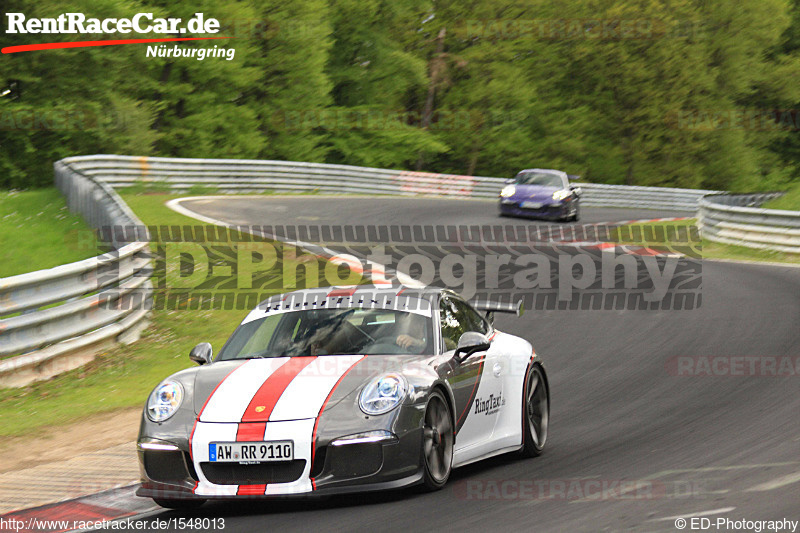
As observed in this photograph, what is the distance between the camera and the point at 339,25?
54.4 metres

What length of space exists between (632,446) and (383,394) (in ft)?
7.51

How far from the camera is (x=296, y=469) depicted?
6.39 meters

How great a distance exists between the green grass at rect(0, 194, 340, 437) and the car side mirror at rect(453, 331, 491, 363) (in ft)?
13.8

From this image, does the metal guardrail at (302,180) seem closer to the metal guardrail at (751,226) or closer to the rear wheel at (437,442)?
the metal guardrail at (751,226)

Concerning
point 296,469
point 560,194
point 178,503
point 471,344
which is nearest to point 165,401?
Answer: point 178,503

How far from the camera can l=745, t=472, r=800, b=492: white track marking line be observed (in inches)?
249

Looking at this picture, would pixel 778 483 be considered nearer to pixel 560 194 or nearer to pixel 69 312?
pixel 69 312

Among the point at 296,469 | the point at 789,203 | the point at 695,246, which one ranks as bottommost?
the point at 695,246

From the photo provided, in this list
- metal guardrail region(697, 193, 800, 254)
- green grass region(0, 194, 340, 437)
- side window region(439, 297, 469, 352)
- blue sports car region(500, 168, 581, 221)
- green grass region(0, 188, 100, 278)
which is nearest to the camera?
side window region(439, 297, 469, 352)

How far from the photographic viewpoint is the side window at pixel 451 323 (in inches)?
304

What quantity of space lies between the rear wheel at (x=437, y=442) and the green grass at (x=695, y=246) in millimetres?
17756

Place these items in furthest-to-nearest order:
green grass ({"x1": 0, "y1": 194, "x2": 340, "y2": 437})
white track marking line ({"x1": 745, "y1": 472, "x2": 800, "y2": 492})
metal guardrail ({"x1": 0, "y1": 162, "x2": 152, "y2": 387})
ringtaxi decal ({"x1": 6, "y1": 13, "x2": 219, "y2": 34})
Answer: ringtaxi decal ({"x1": 6, "y1": 13, "x2": 219, "y2": 34}), metal guardrail ({"x1": 0, "y1": 162, "x2": 152, "y2": 387}), green grass ({"x1": 0, "y1": 194, "x2": 340, "y2": 437}), white track marking line ({"x1": 745, "y1": 472, "x2": 800, "y2": 492})

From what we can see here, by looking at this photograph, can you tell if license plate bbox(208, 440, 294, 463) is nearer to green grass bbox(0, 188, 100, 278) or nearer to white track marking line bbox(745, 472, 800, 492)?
white track marking line bbox(745, 472, 800, 492)

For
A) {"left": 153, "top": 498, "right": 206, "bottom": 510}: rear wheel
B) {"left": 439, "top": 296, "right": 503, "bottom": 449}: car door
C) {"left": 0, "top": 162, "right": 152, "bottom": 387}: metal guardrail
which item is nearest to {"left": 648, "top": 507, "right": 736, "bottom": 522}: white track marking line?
{"left": 439, "top": 296, "right": 503, "bottom": 449}: car door
